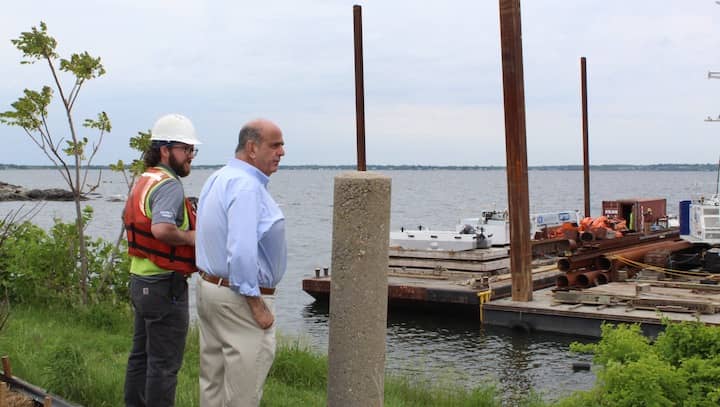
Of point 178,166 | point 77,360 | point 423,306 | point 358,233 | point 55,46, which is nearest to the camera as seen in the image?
point 358,233

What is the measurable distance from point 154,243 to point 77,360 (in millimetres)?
1539

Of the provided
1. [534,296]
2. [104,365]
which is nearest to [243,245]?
[104,365]

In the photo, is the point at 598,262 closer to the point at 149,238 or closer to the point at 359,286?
the point at 149,238

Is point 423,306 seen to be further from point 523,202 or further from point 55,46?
point 55,46

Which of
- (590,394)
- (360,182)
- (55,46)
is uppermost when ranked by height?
(55,46)

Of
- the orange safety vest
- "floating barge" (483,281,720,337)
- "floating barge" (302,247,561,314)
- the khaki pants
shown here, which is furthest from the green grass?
"floating barge" (302,247,561,314)

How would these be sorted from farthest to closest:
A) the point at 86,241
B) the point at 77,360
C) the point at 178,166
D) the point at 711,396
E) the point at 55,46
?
1. the point at 86,241
2. the point at 55,46
3. the point at 77,360
4. the point at 178,166
5. the point at 711,396

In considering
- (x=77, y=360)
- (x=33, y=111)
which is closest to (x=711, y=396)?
(x=77, y=360)

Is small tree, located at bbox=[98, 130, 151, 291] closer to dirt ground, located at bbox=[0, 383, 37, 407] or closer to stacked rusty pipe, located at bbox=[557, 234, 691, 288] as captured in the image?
dirt ground, located at bbox=[0, 383, 37, 407]

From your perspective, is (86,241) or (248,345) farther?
(86,241)

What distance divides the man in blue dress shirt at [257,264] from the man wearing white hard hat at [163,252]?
1.46ft

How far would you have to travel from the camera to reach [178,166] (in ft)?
16.1

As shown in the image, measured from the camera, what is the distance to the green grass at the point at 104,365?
5684 millimetres

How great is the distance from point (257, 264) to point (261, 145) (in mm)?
631
